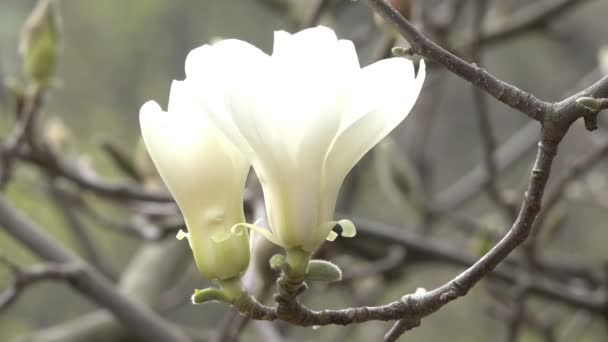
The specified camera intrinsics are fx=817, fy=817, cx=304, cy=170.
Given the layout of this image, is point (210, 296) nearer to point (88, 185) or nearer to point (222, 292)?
point (222, 292)

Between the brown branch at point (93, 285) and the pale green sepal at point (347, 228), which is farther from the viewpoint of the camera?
the brown branch at point (93, 285)

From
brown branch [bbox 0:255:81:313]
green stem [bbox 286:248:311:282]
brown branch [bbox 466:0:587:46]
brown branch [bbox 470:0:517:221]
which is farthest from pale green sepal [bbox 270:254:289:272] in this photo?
brown branch [bbox 466:0:587:46]

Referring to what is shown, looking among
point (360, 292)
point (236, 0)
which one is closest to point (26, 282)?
point (360, 292)

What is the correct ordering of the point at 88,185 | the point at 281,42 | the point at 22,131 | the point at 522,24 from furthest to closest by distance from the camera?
the point at 522,24, the point at 88,185, the point at 22,131, the point at 281,42

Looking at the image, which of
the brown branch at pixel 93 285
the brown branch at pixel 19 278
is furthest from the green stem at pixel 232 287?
the brown branch at pixel 93 285

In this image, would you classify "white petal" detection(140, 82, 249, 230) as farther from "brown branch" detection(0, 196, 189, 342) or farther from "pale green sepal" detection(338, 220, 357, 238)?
"brown branch" detection(0, 196, 189, 342)

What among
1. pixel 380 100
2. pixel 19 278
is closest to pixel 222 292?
pixel 380 100

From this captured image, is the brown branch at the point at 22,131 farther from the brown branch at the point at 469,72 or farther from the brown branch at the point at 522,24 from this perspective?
the brown branch at the point at 522,24

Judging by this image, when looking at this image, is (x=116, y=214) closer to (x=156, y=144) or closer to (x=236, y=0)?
(x=236, y=0)
